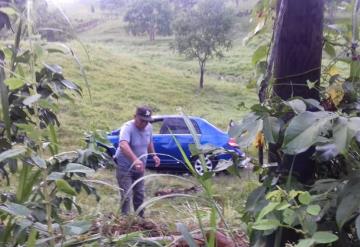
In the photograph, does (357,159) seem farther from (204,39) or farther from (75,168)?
(204,39)

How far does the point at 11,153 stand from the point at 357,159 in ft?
2.12

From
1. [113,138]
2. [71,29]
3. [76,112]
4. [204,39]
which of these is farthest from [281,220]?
[204,39]

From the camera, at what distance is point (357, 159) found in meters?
1.00

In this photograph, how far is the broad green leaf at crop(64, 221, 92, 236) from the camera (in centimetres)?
93

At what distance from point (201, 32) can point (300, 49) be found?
2527 centimetres

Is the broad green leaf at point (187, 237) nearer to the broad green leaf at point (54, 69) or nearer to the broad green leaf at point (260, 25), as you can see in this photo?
the broad green leaf at point (54, 69)

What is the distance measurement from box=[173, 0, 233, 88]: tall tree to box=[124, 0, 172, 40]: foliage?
21578 millimetres

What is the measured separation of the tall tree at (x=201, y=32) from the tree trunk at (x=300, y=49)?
24472mm

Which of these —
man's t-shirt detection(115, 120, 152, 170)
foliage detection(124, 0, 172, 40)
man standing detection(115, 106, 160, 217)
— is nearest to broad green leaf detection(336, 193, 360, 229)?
man standing detection(115, 106, 160, 217)

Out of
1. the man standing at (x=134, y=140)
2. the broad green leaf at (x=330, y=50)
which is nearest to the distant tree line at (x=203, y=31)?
the man standing at (x=134, y=140)

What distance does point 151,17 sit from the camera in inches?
1938

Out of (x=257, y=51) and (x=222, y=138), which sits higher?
(x=257, y=51)

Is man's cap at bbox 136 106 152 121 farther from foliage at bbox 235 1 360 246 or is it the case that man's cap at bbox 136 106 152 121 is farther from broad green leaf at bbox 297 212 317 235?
broad green leaf at bbox 297 212 317 235

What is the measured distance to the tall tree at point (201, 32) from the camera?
25891mm
